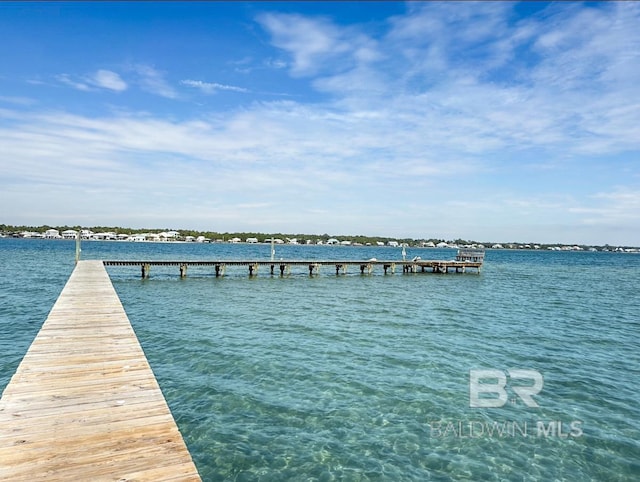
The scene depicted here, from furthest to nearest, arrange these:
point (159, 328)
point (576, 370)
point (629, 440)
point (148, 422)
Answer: point (159, 328), point (576, 370), point (629, 440), point (148, 422)

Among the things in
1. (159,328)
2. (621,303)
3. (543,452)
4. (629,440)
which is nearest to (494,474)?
(543,452)

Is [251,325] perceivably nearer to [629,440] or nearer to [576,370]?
[576,370]

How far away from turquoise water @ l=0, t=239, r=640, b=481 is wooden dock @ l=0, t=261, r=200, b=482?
5.83 ft

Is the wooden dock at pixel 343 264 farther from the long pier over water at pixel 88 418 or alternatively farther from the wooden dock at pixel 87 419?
the wooden dock at pixel 87 419

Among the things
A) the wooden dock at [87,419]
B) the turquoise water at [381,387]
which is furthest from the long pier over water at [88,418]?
the turquoise water at [381,387]

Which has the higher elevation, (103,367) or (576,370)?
(103,367)

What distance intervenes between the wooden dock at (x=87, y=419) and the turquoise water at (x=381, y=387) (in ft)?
5.83

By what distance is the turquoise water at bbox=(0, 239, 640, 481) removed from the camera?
24.1 feet

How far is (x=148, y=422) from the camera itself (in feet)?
17.8

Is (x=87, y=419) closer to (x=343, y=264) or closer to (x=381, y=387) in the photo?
(x=381, y=387)

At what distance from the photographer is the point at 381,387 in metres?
10.6

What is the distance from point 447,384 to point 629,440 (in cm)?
389

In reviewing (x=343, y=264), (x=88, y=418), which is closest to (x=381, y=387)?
(x=88, y=418)

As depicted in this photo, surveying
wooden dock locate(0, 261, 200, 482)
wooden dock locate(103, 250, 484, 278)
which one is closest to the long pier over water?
wooden dock locate(0, 261, 200, 482)
